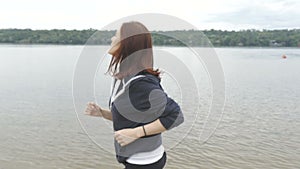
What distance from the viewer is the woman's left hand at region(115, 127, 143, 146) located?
1.78 metres

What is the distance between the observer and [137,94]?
1761 mm

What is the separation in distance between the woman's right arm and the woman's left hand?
0.85 feet

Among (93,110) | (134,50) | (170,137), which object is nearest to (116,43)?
(134,50)

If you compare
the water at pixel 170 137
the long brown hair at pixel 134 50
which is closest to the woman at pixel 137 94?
the long brown hair at pixel 134 50

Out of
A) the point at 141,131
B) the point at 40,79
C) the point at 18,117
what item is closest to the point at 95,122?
the point at 141,131

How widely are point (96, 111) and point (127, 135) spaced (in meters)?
0.33

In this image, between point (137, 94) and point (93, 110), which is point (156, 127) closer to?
point (137, 94)

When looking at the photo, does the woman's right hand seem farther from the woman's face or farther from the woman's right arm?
the woman's face

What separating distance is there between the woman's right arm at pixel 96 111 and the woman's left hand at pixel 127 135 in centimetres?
26

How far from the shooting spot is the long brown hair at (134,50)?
1.77 meters

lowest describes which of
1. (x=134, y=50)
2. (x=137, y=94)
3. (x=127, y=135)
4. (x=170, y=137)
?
(x=170, y=137)

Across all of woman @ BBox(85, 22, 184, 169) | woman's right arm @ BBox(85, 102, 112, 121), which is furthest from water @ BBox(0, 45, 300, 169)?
woman @ BBox(85, 22, 184, 169)

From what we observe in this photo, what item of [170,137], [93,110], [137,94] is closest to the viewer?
[137,94]

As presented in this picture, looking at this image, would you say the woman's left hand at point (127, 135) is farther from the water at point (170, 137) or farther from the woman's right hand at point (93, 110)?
the water at point (170, 137)
